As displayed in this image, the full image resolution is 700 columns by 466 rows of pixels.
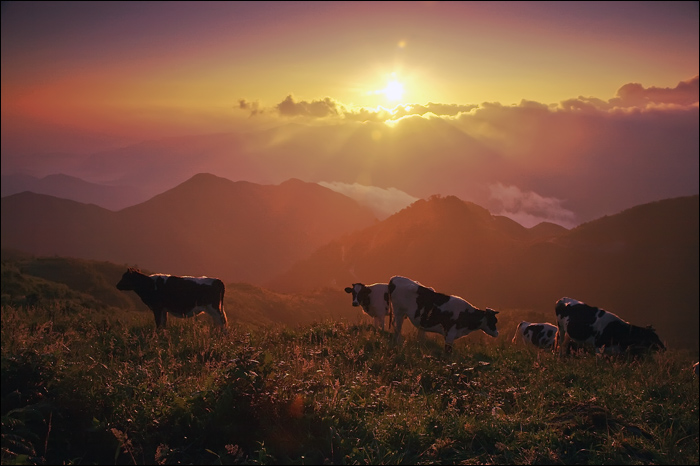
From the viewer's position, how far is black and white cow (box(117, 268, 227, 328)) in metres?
15.0

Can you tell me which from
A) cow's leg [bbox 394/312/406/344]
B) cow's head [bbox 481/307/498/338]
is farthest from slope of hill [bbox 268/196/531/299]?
cow's leg [bbox 394/312/406/344]

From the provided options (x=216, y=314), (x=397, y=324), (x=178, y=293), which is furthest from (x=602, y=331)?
(x=178, y=293)

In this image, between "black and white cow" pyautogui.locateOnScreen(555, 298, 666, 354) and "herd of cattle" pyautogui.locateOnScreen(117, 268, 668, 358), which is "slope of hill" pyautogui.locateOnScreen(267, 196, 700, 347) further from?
"herd of cattle" pyautogui.locateOnScreen(117, 268, 668, 358)

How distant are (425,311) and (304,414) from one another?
367 inches

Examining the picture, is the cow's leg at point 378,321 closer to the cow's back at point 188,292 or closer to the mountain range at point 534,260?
the cow's back at point 188,292

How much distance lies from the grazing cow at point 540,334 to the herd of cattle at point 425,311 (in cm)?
289

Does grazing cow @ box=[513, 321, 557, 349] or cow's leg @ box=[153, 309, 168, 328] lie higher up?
cow's leg @ box=[153, 309, 168, 328]

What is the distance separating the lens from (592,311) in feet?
54.5

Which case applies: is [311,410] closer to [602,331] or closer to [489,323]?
[489,323]

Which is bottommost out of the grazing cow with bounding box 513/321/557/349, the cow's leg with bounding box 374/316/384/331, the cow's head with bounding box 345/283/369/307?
the grazing cow with bounding box 513/321/557/349

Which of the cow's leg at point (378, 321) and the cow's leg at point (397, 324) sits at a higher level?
the cow's leg at point (397, 324)

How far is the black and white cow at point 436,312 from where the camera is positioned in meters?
15.2

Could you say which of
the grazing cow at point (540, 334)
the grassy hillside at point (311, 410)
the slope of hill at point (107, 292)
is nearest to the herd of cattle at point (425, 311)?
the grazing cow at point (540, 334)

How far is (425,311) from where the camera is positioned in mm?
15312
